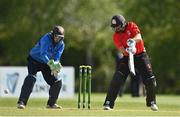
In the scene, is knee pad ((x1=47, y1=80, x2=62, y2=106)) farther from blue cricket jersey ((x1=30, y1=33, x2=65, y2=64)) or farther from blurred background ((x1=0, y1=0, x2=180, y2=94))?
blurred background ((x1=0, y1=0, x2=180, y2=94))

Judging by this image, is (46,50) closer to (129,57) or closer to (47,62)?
(47,62)

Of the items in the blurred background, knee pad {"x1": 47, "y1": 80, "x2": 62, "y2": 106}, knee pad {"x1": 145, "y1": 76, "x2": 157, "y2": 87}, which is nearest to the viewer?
knee pad {"x1": 145, "y1": 76, "x2": 157, "y2": 87}

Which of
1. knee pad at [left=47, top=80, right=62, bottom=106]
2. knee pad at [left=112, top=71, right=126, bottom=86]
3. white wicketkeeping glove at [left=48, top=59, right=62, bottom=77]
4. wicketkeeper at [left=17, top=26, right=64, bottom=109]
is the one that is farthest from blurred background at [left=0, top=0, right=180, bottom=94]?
white wicketkeeping glove at [left=48, top=59, right=62, bottom=77]

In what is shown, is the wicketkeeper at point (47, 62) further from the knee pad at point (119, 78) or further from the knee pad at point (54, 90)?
the knee pad at point (119, 78)

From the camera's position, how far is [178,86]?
204 feet

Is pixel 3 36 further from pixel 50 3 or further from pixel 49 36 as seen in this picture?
pixel 49 36

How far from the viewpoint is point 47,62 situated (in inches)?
696

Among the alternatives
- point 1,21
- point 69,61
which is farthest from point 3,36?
point 69,61

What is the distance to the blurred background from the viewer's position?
2381 inches

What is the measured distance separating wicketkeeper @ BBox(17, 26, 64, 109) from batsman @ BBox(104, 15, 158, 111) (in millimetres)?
1267

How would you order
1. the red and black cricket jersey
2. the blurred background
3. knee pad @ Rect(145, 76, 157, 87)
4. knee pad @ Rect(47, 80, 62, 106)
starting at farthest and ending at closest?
the blurred background
knee pad @ Rect(47, 80, 62, 106)
knee pad @ Rect(145, 76, 157, 87)
the red and black cricket jersey

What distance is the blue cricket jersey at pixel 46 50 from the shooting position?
17.6 m

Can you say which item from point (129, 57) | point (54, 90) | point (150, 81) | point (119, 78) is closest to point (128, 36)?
point (129, 57)

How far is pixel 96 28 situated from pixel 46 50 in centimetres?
4661
